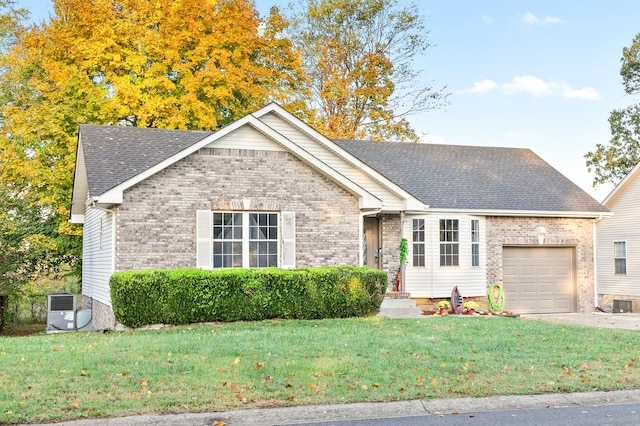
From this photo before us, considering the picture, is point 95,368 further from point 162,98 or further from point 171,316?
point 162,98

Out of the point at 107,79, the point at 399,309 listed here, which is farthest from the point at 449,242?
the point at 107,79

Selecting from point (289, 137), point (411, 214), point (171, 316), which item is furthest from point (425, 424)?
point (411, 214)

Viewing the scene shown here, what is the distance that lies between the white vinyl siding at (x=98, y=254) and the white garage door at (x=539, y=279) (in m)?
12.7

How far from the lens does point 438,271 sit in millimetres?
22625

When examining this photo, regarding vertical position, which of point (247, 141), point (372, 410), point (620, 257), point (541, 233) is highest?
point (247, 141)

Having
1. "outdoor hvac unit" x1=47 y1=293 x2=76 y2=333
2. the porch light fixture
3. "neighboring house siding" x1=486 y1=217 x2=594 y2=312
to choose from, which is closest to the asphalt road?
"outdoor hvac unit" x1=47 y1=293 x2=76 y2=333

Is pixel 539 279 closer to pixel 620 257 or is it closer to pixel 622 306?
pixel 622 306

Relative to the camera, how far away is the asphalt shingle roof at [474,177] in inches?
926

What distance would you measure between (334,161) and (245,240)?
3.97m

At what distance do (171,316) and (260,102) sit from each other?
51.7 ft

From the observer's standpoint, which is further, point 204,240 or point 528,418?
point 204,240

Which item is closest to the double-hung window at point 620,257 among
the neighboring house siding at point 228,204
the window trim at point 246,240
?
the neighboring house siding at point 228,204

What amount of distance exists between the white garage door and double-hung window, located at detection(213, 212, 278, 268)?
9.16 metres

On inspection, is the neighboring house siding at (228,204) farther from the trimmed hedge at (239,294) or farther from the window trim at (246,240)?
the trimmed hedge at (239,294)
